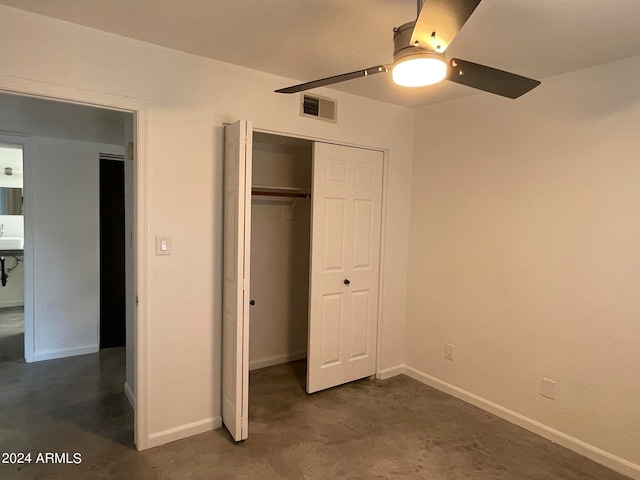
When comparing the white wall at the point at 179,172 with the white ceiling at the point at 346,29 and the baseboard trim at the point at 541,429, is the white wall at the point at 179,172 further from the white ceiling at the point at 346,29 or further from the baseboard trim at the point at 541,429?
Result: the baseboard trim at the point at 541,429

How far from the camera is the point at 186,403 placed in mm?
2613

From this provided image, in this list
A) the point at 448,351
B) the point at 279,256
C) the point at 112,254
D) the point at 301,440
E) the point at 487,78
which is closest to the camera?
the point at 487,78

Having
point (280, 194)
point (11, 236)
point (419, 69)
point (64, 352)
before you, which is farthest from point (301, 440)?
point (11, 236)

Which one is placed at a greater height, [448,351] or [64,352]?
[448,351]

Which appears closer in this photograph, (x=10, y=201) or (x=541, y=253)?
(x=541, y=253)

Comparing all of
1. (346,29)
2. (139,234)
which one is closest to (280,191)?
(139,234)

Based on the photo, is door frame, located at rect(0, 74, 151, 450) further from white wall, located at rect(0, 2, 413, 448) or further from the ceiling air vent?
the ceiling air vent

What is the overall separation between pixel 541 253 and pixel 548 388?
924 mm

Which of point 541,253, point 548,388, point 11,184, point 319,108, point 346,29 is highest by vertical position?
point 346,29

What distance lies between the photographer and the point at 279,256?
3938 millimetres

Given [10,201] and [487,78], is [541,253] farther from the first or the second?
[10,201]

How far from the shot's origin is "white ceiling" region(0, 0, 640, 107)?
1.84 metres

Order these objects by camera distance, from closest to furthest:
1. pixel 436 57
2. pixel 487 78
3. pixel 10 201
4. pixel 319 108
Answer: pixel 436 57
pixel 487 78
pixel 319 108
pixel 10 201

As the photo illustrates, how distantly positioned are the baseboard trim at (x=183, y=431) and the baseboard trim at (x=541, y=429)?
6.13 feet
